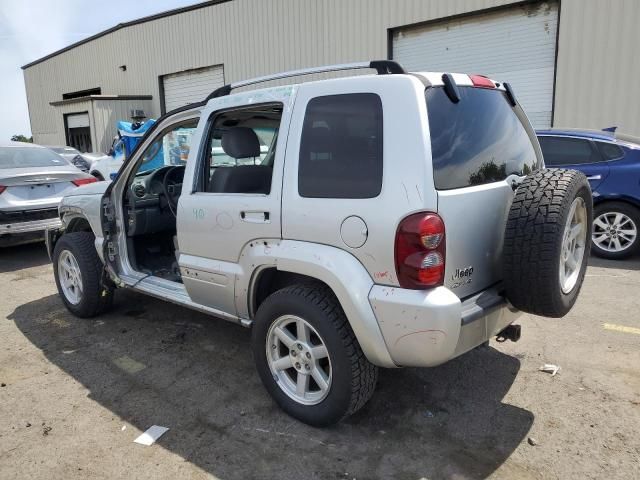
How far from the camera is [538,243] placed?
2545 millimetres

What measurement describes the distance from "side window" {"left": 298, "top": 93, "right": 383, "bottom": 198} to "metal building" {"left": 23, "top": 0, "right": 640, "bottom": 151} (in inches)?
370

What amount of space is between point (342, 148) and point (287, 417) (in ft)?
5.37

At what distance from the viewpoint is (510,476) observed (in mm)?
2523

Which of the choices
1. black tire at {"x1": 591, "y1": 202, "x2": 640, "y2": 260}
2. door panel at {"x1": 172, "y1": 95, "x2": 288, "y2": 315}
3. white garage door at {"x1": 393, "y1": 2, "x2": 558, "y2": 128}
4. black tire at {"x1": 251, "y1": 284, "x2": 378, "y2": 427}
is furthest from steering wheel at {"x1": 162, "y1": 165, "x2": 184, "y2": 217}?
white garage door at {"x1": 393, "y1": 2, "x2": 558, "y2": 128}

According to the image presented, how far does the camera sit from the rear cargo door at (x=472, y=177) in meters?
2.52

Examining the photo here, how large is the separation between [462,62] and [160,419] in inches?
432

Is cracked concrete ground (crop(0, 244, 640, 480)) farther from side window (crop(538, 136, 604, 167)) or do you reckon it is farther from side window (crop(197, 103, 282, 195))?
side window (crop(538, 136, 604, 167))

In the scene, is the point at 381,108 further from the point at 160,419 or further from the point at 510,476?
the point at 160,419

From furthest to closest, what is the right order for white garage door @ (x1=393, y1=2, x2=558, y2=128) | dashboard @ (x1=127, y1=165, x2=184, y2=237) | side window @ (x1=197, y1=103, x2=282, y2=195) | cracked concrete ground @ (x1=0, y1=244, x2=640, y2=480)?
white garage door @ (x1=393, y1=2, x2=558, y2=128) → dashboard @ (x1=127, y1=165, x2=184, y2=237) → side window @ (x1=197, y1=103, x2=282, y2=195) → cracked concrete ground @ (x1=0, y1=244, x2=640, y2=480)

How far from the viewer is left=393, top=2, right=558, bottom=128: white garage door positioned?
1062 cm

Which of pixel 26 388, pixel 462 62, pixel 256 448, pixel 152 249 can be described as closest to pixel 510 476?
pixel 256 448

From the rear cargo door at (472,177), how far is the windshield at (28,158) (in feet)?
23.5

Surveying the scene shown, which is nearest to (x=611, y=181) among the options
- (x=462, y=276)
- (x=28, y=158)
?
(x=462, y=276)

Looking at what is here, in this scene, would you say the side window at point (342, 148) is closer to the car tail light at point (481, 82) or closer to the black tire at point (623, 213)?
the car tail light at point (481, 82)
